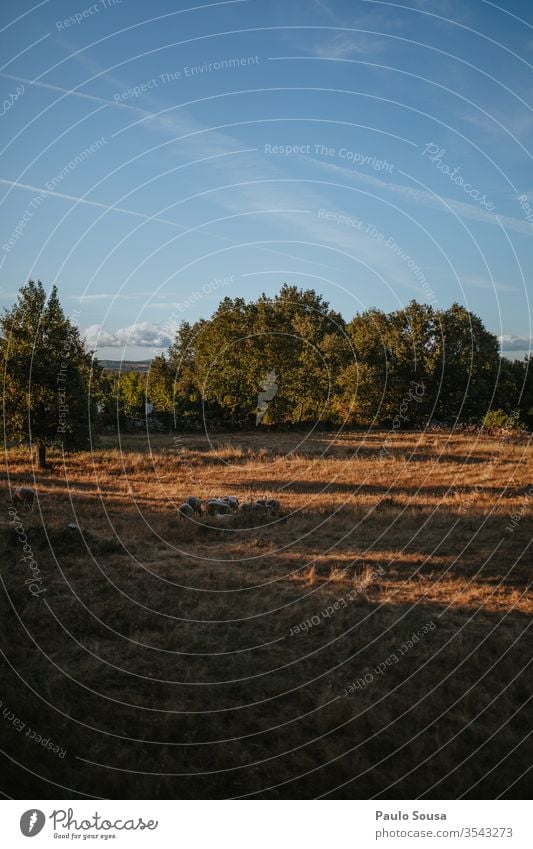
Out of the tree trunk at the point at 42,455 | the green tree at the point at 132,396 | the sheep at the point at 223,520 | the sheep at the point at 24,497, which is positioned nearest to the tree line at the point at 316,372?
the green tree at the point at 132,396

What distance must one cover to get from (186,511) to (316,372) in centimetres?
3242

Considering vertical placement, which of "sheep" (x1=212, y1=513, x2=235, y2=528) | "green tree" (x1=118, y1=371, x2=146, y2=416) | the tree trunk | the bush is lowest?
"sheep" (x1=212, y1=513, x2=235, y2=528)

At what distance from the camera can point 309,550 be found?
15.2 metres

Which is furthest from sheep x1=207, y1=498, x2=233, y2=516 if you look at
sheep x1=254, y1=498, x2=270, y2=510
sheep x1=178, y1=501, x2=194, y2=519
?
sheep x1=254, y1=498, x2=270, y2=510

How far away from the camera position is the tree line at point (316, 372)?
164ft

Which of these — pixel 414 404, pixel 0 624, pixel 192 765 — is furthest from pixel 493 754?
pixel 414 404

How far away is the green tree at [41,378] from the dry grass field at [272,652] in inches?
370

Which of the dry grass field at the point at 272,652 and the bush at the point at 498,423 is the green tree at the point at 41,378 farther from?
the bush at the point at 498,423

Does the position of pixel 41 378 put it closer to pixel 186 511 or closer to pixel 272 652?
pixel 186 511

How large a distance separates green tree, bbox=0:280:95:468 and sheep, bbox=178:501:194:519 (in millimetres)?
11671

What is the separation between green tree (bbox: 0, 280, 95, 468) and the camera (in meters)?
27.3

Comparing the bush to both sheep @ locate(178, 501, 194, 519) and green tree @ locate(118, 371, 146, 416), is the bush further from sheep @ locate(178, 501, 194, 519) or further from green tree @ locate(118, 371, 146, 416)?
green tree @ locate(118, 371, 146, 416)
